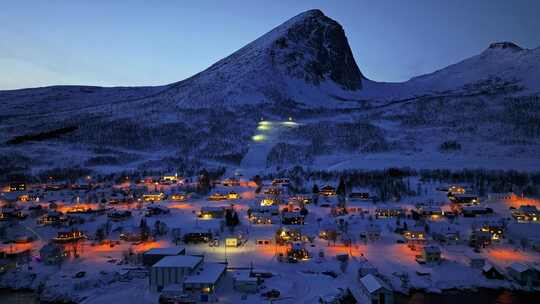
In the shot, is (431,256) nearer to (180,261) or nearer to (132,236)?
(180,261)

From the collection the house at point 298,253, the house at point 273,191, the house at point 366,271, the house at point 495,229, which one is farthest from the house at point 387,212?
the house at point 366,271

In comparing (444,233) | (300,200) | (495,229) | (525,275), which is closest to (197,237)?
(300,200)

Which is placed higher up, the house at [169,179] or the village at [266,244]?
the house at [169,179]

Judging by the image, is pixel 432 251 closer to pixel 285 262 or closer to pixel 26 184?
pixel 285 262

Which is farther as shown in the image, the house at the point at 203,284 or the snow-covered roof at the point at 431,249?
the snow-covered roof at the point at 431,249

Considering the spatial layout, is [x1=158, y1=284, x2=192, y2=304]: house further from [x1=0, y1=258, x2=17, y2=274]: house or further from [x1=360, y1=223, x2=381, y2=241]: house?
[x1=360, y1=223, x2=381, y2=241]: house

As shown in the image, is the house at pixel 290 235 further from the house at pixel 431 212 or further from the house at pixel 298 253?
the house at pixel 431 212

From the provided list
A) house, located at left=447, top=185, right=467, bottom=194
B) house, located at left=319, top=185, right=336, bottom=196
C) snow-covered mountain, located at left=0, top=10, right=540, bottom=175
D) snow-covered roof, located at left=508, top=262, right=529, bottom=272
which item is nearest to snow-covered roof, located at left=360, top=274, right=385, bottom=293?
snow-covered roof, located at left=508, top=262, right=529, bottom=272
